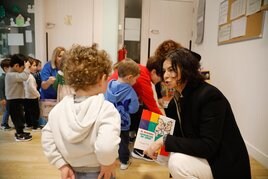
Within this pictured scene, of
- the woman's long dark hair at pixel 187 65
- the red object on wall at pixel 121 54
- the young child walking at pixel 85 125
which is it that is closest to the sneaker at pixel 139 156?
the woman's long dark hair at pixel 187 65

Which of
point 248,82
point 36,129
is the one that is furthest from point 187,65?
point 36,129

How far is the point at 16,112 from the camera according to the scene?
8.08ft

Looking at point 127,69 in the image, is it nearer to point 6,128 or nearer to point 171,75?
point 171,75

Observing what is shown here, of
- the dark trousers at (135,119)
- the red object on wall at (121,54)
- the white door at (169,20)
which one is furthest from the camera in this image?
the white door at (169,20)

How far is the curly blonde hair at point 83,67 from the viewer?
887mm

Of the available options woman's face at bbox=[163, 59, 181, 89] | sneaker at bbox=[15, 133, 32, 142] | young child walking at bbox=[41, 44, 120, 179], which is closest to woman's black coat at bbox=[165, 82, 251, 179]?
woman's face at bbox=[163, 59, 181, 89]

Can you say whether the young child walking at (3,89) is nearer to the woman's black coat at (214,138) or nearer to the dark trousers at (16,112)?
the dark trousers at (16,112)

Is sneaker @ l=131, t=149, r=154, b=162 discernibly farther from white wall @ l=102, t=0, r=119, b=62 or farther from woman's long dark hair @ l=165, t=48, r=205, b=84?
white wall @ l=102, t=0, r=119, b=62

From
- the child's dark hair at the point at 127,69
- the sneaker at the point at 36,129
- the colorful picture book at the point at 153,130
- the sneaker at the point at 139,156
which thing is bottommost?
the sneaker at the point at 36,129

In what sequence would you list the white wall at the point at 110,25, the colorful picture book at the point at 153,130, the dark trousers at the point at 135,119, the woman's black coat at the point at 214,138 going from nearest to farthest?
the woman's black coat at the point at 214,138
the colorful picture book at the point at 153,130
the dark trousers at the point at 135,119
the white wall at the point at 110,25

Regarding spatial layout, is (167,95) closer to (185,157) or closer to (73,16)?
(185,157)

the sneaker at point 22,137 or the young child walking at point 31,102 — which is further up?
the young child walking at point 31,102

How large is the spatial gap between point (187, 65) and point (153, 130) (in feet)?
1.64

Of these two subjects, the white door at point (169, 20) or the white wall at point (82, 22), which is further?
the white door at point (169, 20)
